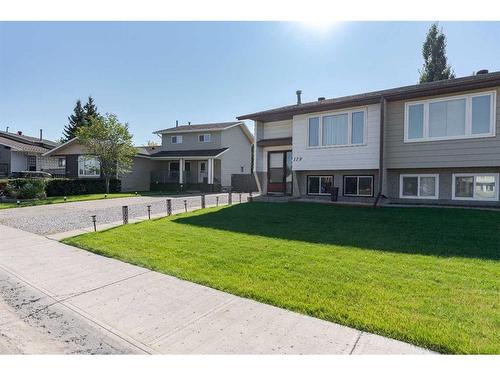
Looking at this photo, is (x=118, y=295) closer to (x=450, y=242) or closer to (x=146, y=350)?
(x=146, y=350)

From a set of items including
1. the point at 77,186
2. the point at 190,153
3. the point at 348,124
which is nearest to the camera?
the point at 348,124

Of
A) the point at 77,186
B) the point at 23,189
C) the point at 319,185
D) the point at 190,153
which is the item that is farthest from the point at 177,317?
the point at 190,153

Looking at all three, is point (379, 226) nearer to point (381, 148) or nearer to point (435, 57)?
point (381, 148)

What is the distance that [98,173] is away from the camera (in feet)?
97.0

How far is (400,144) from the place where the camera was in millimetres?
12484

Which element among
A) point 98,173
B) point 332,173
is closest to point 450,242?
point 332,173

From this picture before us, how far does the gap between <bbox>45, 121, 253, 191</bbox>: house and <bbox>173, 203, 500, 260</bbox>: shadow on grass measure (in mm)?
17358

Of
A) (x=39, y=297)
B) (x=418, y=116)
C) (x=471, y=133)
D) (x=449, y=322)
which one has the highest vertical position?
(x=418, y=116)

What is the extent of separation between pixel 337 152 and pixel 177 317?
36.7 feet

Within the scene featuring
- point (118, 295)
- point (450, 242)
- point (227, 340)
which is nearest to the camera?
point (227, 340)

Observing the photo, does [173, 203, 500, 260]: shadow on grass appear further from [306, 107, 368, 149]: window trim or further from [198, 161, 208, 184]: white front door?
[198, 161, 208, 184]: white front door

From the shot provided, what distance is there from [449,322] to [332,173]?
1133 centimetres

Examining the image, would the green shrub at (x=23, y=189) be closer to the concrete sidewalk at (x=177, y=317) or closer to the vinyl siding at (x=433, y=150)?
the concrete sidewalk at (x=177, y=317)

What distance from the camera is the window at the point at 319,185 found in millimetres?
14805
